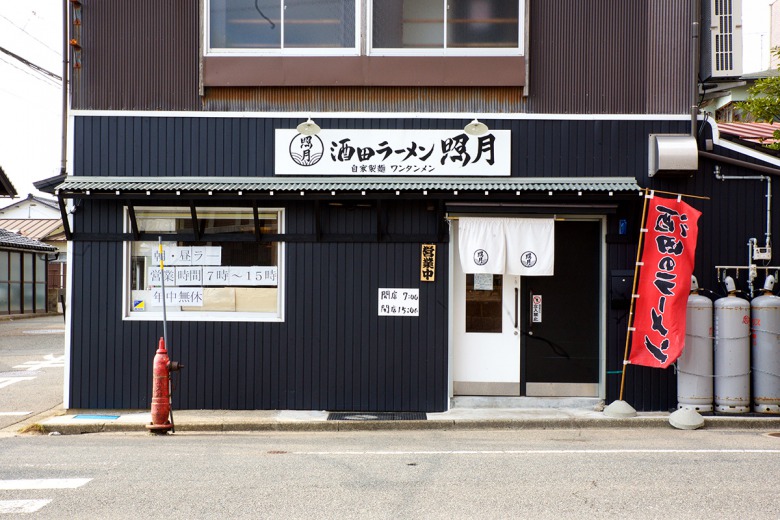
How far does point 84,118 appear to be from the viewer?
1146 cm

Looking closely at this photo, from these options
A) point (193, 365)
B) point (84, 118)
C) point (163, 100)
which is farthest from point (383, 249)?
point (84, 118)

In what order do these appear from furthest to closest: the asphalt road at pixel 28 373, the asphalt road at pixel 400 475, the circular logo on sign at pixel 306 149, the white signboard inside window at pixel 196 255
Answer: the asphalt road at pixel 28 373, the white signboard inside window at pixel 196 255, the circular logo on sign at pixel 306 149, the asphalt road at pixel 400 475

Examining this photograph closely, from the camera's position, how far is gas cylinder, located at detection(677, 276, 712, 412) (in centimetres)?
1079

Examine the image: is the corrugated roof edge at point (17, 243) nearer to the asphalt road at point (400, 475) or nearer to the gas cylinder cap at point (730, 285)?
the asphalt road at point (400, 475)

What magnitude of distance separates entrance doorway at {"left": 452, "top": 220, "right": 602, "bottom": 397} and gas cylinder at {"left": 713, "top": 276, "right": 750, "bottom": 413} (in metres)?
1.69

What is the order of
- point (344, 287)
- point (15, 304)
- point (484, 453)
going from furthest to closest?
point (15, 304) → point (344, 287) → point (484, 453)

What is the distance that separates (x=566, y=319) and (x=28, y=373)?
37.5ft

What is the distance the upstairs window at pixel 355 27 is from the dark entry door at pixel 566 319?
3.14m

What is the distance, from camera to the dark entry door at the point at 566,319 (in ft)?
37.9

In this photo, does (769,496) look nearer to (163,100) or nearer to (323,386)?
(323,386)

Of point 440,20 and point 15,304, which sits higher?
point 440,20

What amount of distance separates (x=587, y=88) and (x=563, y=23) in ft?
3.40

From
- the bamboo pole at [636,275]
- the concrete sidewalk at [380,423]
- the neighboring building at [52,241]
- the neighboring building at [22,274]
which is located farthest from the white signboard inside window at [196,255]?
the neighboring building at [52,241]

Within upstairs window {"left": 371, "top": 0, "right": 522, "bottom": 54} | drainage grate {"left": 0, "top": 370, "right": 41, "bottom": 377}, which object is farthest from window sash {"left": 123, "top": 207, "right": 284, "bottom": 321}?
drainage grate {"left": 0, "top": 370, "right": 41, "bottom": 377}
